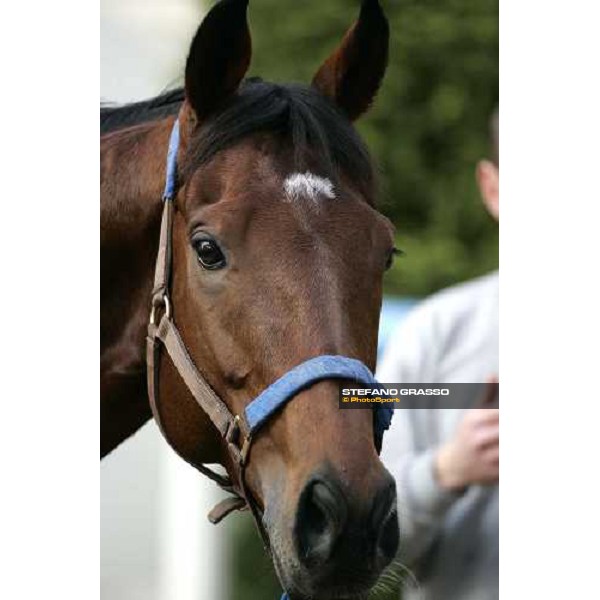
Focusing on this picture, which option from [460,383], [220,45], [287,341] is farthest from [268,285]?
[460,383]

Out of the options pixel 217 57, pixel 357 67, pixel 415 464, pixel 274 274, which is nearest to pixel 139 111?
pixel 217 57

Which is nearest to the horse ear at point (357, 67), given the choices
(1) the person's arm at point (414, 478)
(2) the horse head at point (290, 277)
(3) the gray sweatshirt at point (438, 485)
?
Answer: (2) the horse head at point (290, 277)

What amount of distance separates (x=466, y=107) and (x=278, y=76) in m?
0.54

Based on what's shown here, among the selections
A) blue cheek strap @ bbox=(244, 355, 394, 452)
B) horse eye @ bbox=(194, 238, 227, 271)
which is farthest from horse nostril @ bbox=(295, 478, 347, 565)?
horse eye @ bbox=(194, 238, 227, 271)

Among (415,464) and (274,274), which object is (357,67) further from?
(415,464)

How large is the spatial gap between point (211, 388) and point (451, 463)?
0.84 metres

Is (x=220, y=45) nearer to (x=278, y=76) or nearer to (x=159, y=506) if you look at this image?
(x=278, y=76)

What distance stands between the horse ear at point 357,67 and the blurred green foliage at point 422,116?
441mm

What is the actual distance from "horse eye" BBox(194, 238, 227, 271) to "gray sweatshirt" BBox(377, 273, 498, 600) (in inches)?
30.4

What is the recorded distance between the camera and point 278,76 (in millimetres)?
2596

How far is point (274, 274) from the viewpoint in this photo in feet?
5.72

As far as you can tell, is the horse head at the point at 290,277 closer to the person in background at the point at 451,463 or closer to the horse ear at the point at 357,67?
the horse ear at the point at 357,67

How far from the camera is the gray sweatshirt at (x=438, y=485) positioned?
96.3 inches

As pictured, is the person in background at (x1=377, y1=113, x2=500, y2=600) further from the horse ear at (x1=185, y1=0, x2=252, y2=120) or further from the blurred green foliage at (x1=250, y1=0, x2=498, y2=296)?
the horse ear at (x1=185, y1=0, x2=252, y2=120)
